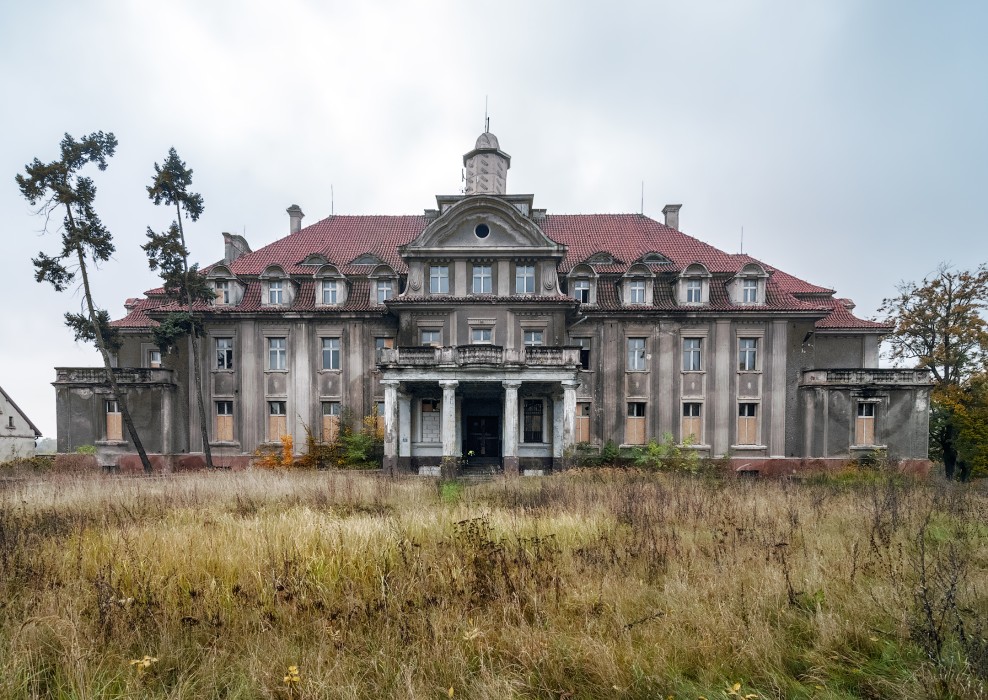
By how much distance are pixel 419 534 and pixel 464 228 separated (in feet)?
57.3

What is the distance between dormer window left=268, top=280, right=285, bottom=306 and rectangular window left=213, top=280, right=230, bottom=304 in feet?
7.18

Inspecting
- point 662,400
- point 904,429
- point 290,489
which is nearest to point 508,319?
point 662,400

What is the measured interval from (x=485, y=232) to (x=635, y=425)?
12.2m

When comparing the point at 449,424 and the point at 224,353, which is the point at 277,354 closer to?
the point at 224,353

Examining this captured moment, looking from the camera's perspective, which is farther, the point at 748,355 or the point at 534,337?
the point at 748,355

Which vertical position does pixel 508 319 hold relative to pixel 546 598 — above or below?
above

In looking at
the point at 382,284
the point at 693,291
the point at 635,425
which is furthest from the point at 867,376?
the point at 382,284

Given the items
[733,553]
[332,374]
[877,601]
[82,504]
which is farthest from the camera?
[332,374]

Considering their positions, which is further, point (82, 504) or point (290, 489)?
point (290, 489)

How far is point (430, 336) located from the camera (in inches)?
885

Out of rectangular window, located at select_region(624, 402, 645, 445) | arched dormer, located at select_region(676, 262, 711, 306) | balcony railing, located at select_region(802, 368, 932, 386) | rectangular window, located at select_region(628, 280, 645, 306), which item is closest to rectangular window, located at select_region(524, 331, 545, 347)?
rectangular window, located at select_region(628, 280, 645, 306)

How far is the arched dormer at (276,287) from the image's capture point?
23.1m

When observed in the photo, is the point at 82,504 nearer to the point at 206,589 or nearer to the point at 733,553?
the point at 206,589

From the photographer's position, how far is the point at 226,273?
23.4 m
